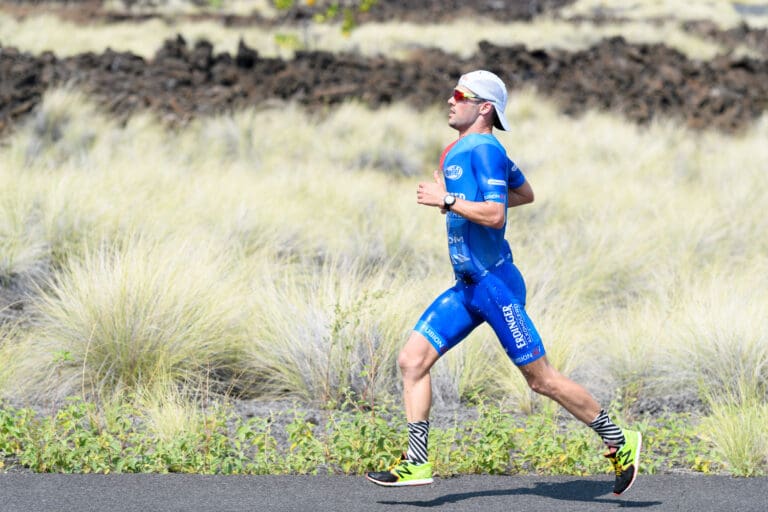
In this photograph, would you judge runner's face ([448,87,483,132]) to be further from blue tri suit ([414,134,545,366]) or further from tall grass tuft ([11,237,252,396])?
tall grass tuft ([11,237,252,396])

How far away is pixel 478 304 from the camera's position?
18.2 feet

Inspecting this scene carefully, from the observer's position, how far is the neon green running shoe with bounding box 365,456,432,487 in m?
5.63

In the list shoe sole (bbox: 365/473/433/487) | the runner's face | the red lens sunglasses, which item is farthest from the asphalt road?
the red lens sunglasses

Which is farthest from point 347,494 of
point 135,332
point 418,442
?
point 135,332

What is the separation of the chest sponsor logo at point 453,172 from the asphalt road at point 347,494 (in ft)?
5.39

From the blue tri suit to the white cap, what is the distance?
7.7 inches

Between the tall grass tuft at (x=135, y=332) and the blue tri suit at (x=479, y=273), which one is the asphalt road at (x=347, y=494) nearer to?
the blue tri suit at (x=479, y=273)

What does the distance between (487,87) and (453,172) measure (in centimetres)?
47

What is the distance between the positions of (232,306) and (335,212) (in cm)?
445

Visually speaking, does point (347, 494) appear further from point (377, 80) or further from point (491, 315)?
point (377, 80)

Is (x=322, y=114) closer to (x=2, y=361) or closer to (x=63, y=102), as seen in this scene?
(x=63, y=102)

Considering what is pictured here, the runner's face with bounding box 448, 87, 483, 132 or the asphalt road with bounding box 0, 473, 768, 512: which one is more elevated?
the runner's face with bounding box 448, 87, 483, 132

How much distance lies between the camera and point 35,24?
3591 cm

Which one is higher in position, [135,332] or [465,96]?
[465,96]
